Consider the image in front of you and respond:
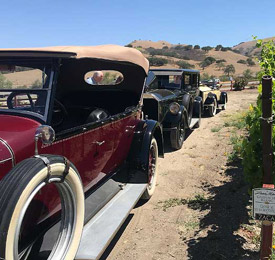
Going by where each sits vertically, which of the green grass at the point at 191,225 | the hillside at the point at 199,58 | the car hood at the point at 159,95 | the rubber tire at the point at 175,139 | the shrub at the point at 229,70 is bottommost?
the green grass at the point at 191,225

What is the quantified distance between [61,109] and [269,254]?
2.46 metres

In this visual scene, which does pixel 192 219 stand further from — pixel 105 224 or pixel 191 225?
pixel 105 224

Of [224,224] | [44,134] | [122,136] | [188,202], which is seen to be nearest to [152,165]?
[188,202]

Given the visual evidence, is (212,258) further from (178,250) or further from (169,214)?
(169,214)

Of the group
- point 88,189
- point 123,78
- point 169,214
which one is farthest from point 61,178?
point 123,78

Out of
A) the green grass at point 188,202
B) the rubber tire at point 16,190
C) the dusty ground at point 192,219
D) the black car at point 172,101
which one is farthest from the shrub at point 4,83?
the black car at point 172,101

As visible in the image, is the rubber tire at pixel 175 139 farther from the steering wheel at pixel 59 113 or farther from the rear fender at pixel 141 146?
the steering wheel at pixel 59 113

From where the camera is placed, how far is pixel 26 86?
8.93ft

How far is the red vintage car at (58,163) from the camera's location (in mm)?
1843

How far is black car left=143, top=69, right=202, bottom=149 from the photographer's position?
6.35 m

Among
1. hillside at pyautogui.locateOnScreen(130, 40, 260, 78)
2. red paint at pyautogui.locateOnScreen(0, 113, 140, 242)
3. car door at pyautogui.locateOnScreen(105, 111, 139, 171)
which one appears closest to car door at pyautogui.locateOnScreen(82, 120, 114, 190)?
red paint at pyautogui.locateOnScreen(0, 113, 140, 242)

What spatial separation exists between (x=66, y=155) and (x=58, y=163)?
1.63 feet

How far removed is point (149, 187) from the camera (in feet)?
14.4

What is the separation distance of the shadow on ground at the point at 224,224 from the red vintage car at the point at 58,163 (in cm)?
81
